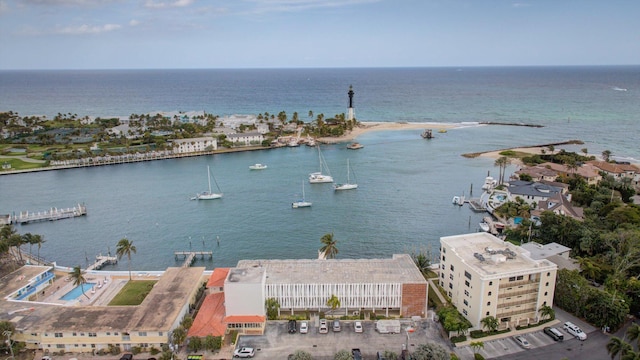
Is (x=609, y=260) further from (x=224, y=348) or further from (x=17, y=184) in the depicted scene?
(x=17, y=184)

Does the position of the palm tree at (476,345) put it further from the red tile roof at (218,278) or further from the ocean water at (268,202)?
the red tile roof at (218,278)

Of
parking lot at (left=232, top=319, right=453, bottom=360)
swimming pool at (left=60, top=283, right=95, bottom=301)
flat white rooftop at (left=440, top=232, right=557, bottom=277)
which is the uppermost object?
flat white rooftop at (left=440, top=232, right=557, bottom=277)

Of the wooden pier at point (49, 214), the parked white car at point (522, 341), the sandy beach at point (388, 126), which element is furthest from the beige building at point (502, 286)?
the sandy beach at point (388, 126)

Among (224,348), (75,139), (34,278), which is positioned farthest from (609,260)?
(75,139)

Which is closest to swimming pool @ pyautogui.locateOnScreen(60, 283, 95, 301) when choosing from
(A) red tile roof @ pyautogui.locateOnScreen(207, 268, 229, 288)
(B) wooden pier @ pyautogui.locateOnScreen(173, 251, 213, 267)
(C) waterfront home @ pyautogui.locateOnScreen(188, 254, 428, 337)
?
(B) wooden pier @ pyautogui.locateOnScreen(173, 251, 213, 267)

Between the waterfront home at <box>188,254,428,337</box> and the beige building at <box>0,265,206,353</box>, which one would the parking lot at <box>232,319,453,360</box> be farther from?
the beige building at <box>0,265,206,353</box>

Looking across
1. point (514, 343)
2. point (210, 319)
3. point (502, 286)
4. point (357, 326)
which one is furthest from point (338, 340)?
point (502, 286)

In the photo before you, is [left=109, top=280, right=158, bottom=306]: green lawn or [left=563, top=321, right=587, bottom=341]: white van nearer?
[left=563, top=321, right=587, bottom=341]: white van
